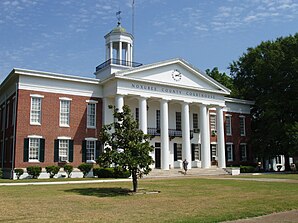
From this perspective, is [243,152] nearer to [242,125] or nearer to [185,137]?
[242,125]

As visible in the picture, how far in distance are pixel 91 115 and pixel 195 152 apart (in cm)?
1385

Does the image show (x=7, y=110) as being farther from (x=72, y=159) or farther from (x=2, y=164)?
(x=72, y=159)

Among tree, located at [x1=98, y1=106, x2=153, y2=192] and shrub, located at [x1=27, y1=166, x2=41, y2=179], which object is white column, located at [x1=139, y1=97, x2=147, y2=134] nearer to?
shrub, located at [x1=27, y1=166, x2=41, y2=179]

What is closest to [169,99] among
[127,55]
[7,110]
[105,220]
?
[127,55]

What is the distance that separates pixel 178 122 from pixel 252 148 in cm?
1216

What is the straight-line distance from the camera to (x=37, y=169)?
31328mm

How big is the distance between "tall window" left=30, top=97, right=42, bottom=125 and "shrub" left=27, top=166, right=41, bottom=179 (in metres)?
4.25

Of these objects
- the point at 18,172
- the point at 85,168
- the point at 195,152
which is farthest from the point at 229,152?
the point at 18,172

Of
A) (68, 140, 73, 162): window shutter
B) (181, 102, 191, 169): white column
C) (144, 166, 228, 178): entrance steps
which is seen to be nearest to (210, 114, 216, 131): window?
(144, 166, 228, 178): entrance steps

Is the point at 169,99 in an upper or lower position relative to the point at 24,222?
upper

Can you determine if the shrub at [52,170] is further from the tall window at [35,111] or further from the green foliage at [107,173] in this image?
the tall window at [35,111]

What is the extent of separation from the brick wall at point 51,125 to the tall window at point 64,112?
0.37 meters

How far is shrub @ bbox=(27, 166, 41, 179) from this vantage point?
31.2m

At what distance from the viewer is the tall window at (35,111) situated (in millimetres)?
33406
